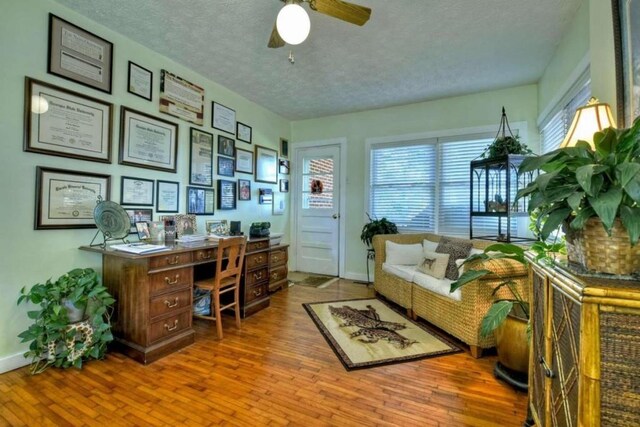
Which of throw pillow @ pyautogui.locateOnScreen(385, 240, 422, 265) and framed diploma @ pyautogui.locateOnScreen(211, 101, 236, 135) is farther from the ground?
framed diploma @ pyautogui.locateOnScreen(211, 101, 236, 135)

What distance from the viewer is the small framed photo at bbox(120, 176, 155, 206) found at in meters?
2.58

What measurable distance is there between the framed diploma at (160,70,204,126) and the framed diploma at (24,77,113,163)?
58 centimetres

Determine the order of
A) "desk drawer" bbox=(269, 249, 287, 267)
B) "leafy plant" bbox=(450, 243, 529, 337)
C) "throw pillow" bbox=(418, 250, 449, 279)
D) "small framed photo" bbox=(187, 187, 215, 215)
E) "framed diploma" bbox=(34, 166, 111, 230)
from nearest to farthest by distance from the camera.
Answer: "leafy plant" bbox=(450, 243, 529, 337)
"framed diploma" bbox=(34, 166, 111, 230)
"throw pillow" bbox=(418, 250, 449, 279)
"small framed photo" bbox=(187, 187, 215, 215)
"desk drawer" bbox=(269, 249, 287, 267)

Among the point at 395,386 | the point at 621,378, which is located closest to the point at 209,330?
the point at 395,386

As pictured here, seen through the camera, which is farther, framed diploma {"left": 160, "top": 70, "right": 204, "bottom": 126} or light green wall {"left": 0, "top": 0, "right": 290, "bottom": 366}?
framed diploma {"left": 160, "top": 70, "right": 204, "bottom": 126}

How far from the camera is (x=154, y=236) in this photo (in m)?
2.72

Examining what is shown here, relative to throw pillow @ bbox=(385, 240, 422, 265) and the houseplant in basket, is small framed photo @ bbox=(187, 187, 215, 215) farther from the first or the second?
the houseplant in basket

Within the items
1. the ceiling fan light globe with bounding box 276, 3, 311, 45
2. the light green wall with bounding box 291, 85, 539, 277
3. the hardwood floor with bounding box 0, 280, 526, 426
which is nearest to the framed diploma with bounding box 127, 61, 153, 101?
the ceiling fan light globe with bounding box 276, 3, 311, 45

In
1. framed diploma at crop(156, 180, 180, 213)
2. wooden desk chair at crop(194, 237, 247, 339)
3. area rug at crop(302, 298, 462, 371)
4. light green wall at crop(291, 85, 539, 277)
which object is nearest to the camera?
area rug at crop(302, 298, 462, 371)

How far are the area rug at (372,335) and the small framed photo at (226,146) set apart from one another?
2150 mm

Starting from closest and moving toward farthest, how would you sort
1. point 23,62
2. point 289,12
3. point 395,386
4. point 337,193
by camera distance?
point 289,12, point 395,386, point 23,62, point 337,193

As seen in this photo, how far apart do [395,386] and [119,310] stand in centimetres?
214

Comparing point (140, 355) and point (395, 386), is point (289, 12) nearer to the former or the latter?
point (395, 386)

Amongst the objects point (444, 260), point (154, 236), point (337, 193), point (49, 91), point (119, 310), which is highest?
point (49, 91)
